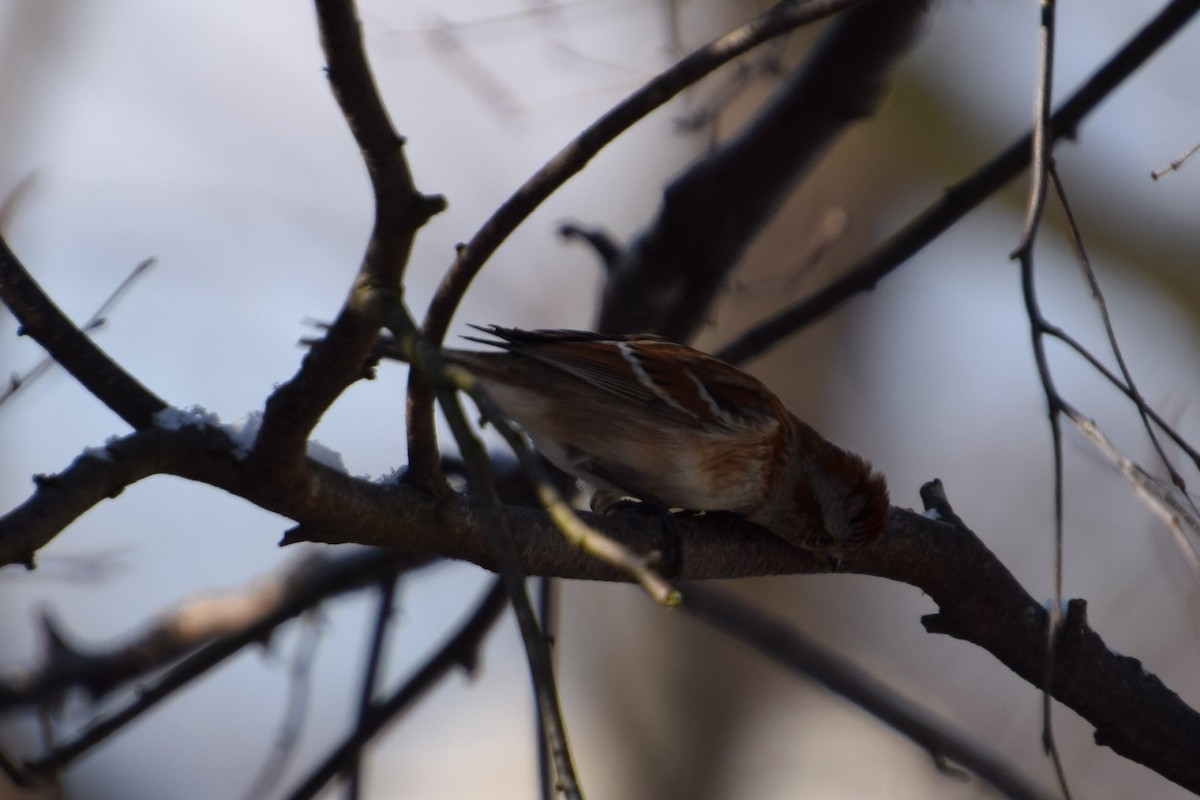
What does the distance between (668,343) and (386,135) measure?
2234mm

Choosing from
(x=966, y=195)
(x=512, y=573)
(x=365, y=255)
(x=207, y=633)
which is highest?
(x=966, y=195)

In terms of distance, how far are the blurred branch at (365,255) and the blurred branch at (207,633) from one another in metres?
1.61

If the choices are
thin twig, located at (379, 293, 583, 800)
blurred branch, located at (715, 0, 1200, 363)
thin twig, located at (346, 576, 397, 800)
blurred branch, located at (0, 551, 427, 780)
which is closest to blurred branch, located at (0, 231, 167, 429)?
thin twig, located at (379, 293, 583, 800)

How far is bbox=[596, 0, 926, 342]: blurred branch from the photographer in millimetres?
3953

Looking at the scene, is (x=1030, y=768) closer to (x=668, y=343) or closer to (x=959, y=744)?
(x=959, y=744)

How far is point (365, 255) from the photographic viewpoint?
1.86 meters

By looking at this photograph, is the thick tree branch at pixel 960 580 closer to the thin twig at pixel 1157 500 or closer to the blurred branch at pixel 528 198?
the blurred branch at pixel 528 198

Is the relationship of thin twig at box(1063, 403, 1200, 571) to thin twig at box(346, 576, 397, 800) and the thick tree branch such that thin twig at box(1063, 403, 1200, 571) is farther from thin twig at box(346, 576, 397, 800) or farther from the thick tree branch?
thin twig at box(346, 576, 397, 800)

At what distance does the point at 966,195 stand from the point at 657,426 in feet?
4.38

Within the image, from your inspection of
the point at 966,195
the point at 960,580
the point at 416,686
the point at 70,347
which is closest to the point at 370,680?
the point at 416,686

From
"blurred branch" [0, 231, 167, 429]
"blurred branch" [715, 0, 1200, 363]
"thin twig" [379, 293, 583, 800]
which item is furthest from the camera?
"blurred branch" [715, 0, 1200, 363]

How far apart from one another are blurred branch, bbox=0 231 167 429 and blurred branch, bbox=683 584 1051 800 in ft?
9.02

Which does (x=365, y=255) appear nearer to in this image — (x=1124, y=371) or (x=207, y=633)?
(x=1124, y=371)

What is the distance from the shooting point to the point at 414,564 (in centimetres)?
467
